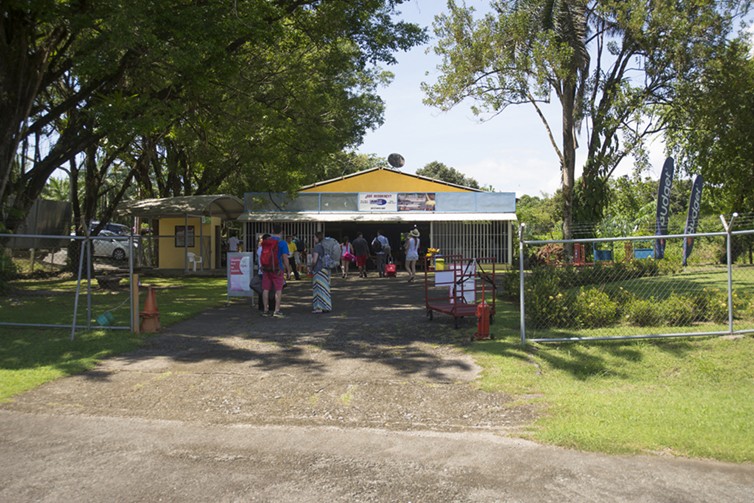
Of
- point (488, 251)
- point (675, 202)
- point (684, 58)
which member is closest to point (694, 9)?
point (684, 58)

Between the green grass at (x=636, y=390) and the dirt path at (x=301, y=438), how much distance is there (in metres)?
0.26

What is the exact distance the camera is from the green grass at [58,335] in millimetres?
7465

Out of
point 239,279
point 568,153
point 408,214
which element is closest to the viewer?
point 239,279

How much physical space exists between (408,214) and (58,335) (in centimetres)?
1771

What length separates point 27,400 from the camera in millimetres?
6402

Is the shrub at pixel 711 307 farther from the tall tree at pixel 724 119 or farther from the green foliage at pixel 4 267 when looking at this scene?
the green foliage at pixel 4 267

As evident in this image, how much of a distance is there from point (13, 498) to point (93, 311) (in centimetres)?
872

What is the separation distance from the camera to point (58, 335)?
31.2ft

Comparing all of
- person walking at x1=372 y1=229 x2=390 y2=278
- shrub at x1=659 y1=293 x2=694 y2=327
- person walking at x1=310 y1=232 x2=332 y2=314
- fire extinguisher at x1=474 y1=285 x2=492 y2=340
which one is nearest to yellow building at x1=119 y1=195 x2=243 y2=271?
person walking at x1=372 y1=229 x2=390 y2=278

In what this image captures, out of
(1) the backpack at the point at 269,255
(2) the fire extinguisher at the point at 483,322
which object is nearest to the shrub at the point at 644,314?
(2) the fire extinguisher at the point at 483,322

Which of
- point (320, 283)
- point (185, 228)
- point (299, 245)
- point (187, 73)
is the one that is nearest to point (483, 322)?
point (320, 283)

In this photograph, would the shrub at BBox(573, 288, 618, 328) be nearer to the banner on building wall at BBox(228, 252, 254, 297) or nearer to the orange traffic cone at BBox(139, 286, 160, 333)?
the orange traffic cone at BBox(139, 286, 160, 333)

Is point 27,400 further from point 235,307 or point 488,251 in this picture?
point 488,251

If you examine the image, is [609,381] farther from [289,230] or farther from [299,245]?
[289,230]
